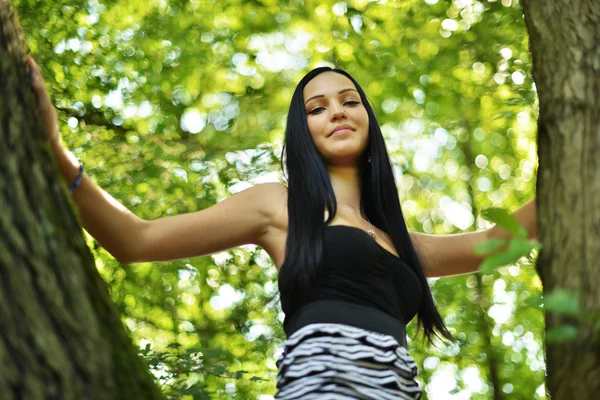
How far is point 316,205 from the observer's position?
2902 millimetres

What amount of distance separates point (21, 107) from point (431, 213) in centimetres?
924

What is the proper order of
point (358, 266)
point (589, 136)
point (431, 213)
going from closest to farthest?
point (589, 136) < point (358, 266) < point (431, 213)

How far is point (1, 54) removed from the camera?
6.07 feet

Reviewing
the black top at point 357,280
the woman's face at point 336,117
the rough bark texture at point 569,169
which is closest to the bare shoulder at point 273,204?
the black top at point 357,280

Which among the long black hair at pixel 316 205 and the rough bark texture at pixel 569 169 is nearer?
the rough bark texture at pixel 569 169

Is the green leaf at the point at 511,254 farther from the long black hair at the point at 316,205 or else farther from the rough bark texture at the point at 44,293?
the long black hair at the point at 316,205

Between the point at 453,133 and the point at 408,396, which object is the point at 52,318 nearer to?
the point at 408,396

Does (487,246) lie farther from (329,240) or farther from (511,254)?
(329,240)

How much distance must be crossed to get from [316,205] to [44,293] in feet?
4.73

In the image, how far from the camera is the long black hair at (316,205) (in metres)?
2.68

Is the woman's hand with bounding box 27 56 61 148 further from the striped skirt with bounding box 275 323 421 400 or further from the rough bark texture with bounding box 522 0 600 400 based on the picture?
the rough bark texture with bounding box 522 0 600 400

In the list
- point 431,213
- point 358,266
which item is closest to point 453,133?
point 431,213

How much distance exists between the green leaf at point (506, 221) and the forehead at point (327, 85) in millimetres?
1832

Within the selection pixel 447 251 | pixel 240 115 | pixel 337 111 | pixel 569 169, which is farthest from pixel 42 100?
pixel 240 115
